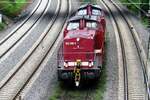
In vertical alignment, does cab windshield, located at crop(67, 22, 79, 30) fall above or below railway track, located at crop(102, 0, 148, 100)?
above

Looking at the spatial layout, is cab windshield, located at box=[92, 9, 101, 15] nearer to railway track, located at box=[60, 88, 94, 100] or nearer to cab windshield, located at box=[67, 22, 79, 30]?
cab windshield, located at box=[67, 22, 79, 30]

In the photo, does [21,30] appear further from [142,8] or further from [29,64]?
[142,8]

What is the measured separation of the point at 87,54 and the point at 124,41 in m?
12.5

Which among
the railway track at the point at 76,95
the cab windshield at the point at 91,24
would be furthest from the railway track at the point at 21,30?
the railway track at the point at 76,95

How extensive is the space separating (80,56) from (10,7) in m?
27.7

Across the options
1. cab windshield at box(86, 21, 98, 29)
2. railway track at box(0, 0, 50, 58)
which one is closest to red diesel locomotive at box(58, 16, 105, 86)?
cab windshield at box(86, 21, 98, 29)

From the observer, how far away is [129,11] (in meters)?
56.8

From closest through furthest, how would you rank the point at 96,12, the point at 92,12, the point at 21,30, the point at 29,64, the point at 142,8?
the point at 29,64 < the point at 92,12 < the point at 96,12 < the point at 21,30 < the point at 142,8

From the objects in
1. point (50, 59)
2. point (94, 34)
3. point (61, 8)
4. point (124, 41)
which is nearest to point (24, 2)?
point (61, 8)

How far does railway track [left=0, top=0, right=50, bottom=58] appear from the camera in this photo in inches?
1510

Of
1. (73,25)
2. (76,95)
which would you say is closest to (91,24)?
(73,25)

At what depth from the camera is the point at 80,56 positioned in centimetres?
2802

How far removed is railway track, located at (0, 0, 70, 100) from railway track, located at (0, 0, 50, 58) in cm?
185

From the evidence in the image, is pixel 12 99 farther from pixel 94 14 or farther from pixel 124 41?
pixel 124 41
